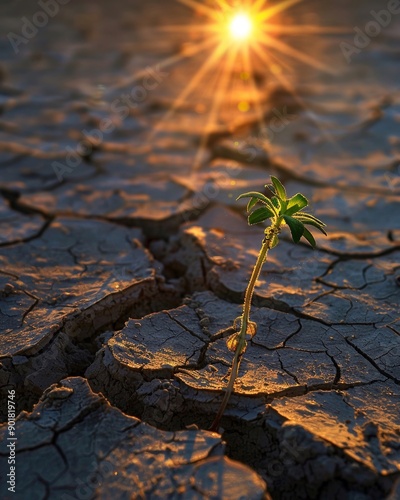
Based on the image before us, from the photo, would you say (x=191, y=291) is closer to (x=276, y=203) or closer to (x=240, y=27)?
(x=276, y=203)

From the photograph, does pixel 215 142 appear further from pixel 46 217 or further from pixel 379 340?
pixel 379 340

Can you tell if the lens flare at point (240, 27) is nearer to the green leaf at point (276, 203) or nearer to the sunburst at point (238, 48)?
the sunburst at point (238, 48)

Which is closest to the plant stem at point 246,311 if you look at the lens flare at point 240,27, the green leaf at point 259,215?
the green leaf at point 259,215

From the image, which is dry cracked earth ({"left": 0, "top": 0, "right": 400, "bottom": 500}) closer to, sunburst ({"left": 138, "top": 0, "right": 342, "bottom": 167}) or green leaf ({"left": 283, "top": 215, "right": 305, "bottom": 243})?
sunburst ({"left": 138, "top": 0, "right": 342, "bottom": 167})

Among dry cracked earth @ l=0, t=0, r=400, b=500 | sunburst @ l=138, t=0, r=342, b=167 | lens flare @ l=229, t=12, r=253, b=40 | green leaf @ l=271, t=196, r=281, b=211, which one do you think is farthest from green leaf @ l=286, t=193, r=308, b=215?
lens flare @ l=229, t=12, r=253, b=40

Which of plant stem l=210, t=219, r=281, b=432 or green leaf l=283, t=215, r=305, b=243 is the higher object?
green leaf l=283, t=215, r=305, b=243

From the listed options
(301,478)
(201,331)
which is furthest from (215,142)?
(301,478)
